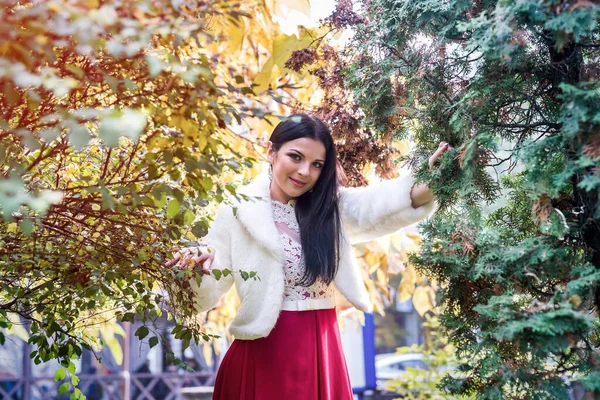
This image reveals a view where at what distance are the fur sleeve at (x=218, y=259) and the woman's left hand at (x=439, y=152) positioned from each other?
2.58 feet

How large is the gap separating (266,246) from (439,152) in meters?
0.70

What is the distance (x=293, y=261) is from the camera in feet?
7.24

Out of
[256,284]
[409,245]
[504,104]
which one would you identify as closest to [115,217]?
[256,284]

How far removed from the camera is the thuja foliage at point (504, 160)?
1.38 metres

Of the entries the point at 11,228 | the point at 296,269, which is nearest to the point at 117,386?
the point at 296,269

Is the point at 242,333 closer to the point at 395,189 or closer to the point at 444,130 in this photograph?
the point at 395,189

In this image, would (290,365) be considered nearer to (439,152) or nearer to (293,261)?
(293,261)

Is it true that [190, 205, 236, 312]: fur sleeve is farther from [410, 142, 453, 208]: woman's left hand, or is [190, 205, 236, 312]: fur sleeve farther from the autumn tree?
[410, 142, 453, 208]: woman's left hand

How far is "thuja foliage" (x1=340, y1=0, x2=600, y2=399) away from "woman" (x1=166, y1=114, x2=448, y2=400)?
1.04 ft

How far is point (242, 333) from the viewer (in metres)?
2.15

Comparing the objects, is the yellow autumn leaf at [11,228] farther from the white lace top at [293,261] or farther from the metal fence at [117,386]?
the metal fence at [117,386]

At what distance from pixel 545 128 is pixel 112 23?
1.07 meters

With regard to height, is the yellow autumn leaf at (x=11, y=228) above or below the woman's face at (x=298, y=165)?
below

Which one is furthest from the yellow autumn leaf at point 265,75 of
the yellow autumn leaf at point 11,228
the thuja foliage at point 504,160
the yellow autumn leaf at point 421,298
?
the yellow autumn leaf at point 421,298
